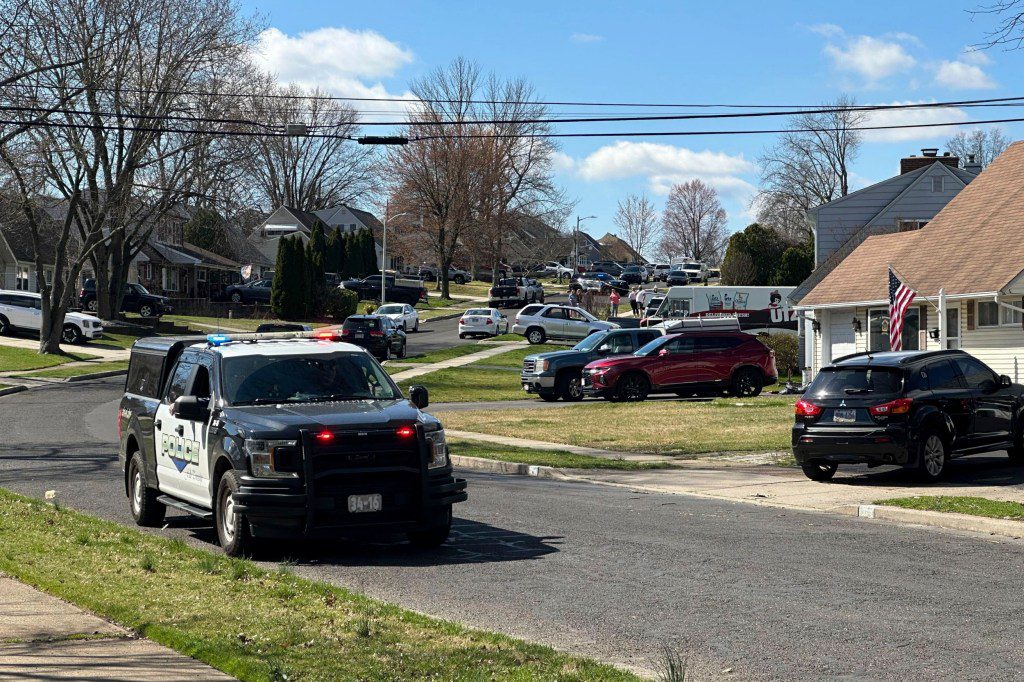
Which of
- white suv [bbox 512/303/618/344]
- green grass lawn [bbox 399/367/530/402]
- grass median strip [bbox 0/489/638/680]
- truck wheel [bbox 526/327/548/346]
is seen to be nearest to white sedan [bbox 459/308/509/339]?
white suv [bbox 512/303/618/344]

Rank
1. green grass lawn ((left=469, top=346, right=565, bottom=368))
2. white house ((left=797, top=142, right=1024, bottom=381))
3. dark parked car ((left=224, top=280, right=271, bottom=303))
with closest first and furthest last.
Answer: white house ((left=797, top=142, right=1024, bottom=381)) < green grass lawn ((left=469, top=346, right=565, bottom=368)) < dark parked car ((left=224, top=280, right=271, bottom=303))

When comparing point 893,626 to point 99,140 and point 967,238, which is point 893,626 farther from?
point 99,140

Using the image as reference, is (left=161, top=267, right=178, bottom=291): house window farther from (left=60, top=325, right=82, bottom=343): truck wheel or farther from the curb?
the curb

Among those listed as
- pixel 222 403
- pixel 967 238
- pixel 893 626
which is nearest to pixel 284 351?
pixel 222 403

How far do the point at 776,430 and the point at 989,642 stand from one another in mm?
17214

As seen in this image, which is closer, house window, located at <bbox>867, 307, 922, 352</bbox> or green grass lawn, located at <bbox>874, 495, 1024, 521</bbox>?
green grass lawn, located at <bbox>874, 495, 1024, 521</bbox>

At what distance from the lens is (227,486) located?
11078mm

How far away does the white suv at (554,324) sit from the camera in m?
56.4

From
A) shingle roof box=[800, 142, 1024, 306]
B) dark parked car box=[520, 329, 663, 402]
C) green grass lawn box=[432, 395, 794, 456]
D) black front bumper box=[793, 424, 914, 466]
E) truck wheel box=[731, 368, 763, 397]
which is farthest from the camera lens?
dark parked car box=[520, 329, 663, 402]

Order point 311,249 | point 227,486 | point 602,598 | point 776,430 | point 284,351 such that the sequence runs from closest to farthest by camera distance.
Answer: point 602,598 → point 227,486 → point 284,351 → point 776,430 → point 311,249

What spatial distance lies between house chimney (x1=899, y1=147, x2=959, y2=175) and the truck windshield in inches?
1709

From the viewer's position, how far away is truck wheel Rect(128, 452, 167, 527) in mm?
13117

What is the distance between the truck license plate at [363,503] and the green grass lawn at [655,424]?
11870mm

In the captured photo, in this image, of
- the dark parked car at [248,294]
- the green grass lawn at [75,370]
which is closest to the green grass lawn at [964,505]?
the green grass lawn at [75,370]
